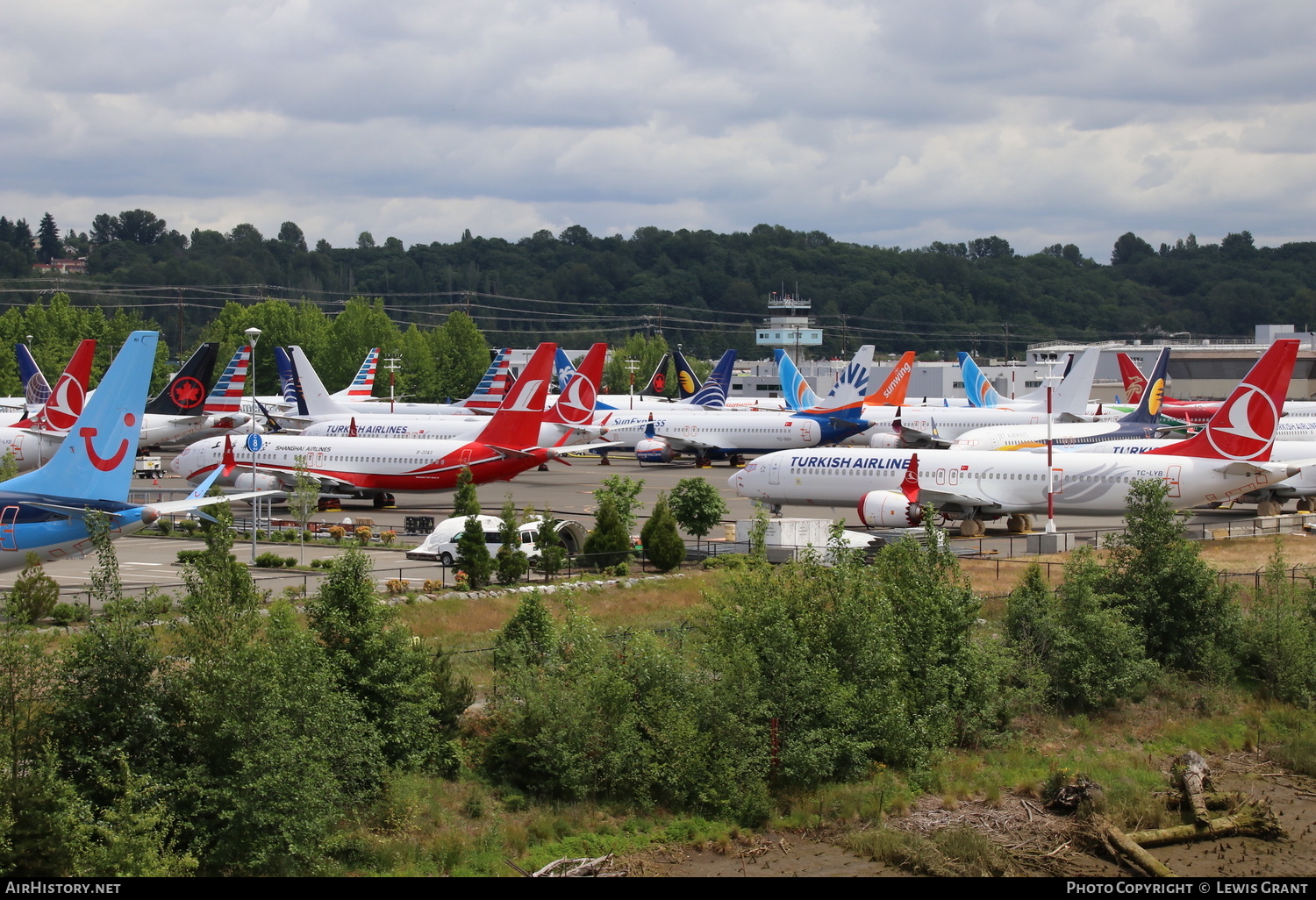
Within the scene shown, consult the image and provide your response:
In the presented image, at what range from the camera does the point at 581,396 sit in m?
88.0

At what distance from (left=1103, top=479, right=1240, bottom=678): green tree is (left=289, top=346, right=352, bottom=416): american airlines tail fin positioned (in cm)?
7109

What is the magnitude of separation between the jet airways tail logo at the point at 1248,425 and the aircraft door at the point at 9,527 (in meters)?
47.2

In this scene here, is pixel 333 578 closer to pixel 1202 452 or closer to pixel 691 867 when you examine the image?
pixel 691 867

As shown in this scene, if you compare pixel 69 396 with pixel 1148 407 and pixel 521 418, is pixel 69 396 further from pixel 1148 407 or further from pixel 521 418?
pixel 1148 407

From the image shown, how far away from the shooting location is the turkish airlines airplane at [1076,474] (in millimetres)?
56031

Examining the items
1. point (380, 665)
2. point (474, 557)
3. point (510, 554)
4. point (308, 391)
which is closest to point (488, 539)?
point (510, 554)

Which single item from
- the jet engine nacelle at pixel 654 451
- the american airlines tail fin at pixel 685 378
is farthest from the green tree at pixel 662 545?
the american airlines tail fin at pixel 685 378

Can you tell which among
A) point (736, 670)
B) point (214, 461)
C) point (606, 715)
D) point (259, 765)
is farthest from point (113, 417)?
point (214, 461)

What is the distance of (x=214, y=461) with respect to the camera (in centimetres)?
7088

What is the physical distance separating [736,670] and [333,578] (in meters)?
10.5

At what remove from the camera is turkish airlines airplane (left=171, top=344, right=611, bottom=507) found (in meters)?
65.8

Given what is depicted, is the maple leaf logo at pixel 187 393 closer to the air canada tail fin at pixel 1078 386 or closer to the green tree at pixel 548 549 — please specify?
the green tree at pixel 548 549

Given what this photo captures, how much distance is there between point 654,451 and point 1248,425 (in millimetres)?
47973

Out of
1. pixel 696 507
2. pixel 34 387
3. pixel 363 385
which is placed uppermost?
pixel 34 387
